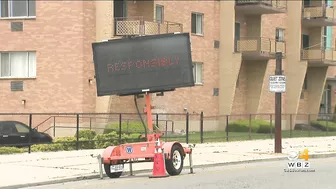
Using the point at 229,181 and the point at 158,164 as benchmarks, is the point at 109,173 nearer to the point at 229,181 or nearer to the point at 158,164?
the point at 158,164

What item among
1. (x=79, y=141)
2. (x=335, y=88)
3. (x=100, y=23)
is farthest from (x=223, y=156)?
(x=335, y=88)

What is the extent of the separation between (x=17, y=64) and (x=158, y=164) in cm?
2091

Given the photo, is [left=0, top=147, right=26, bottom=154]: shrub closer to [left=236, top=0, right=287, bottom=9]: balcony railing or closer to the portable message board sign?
the portable message board sign

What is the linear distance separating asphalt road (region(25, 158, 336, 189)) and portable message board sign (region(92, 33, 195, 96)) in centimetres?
227

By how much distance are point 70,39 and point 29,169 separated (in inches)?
683

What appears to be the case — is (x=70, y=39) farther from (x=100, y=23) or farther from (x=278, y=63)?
(x=278, y=63)

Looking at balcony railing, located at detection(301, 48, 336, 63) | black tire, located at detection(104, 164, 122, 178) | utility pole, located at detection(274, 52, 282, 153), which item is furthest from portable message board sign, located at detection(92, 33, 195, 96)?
balcony railing, located at detection(301, 48, 336, 63)

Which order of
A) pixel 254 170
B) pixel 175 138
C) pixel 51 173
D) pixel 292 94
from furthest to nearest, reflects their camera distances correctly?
1. pixel 292 94
2. pixel 175 138
3. pixel 254 170
4. pixel 51 173

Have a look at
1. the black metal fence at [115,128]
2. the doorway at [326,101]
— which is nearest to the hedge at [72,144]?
the black metal fence at [115,128]

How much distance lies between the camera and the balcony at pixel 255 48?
137 ft

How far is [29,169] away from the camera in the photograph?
17.2m

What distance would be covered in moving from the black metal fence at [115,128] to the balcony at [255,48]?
4.01 meters

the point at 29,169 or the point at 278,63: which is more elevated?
the point at 278,63

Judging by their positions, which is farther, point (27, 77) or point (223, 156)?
point (27, 77)
